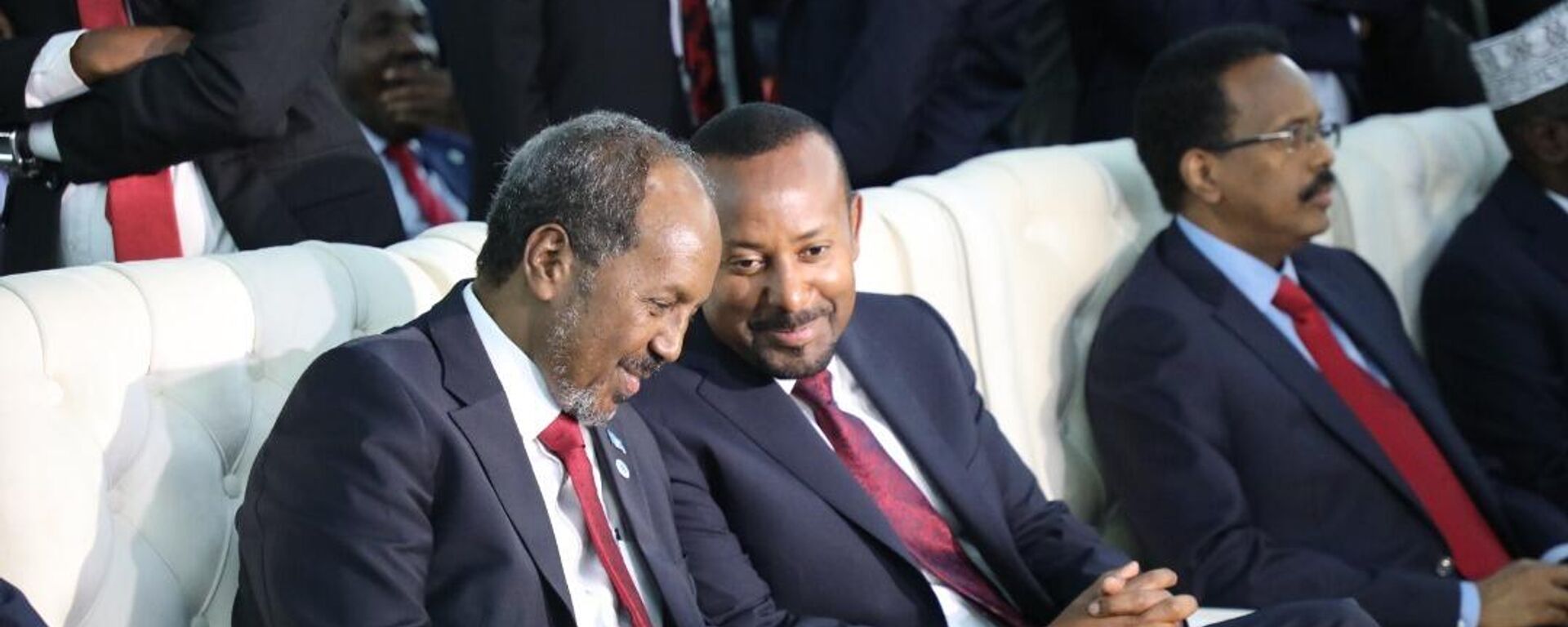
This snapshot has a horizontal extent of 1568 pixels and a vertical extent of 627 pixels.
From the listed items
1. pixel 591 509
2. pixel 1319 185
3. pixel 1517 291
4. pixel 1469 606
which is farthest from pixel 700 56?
pixel 591 509

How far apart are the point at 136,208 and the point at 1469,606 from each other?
85.5 inches

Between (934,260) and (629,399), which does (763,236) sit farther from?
(934,260)

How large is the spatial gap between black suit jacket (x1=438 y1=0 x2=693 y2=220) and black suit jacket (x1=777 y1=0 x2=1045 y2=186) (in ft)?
1.35

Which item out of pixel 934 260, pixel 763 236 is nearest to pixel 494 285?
pixel 763 236

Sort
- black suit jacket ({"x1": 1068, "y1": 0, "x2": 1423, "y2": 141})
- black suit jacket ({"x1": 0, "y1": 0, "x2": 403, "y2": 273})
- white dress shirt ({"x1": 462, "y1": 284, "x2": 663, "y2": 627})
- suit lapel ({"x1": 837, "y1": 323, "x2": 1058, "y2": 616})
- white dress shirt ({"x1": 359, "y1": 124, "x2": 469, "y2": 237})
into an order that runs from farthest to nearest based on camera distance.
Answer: white dress shirt ({"x1": 359, "y1": 124, "x2": 469, "y2": 237}), black suit jacket ({"x1": 1068, "y1": 0, "x2": 1423, "y2": 141}), suit lapel ({"x1": 837, "y1": 323, "x2": 1058, "y2": 616}), black suit jacket ({"x1": 0, "y1": 0, "x2": 403, "y2": 273}), white dress shirt ({"x1": 462, "y1": 284, "x2": 663, "y2": 627})

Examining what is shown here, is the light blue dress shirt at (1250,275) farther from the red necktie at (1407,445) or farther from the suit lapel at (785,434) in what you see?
the suit lapel at (785,434)

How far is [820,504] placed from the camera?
332 centimetres

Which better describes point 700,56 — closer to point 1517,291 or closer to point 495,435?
point 1517,291

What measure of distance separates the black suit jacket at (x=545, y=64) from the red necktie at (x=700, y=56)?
18 cm

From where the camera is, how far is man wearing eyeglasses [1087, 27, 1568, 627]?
154 inches

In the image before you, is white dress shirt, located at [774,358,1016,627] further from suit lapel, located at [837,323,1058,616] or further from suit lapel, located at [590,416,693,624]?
suit lapel, located at [590,416,693,624]

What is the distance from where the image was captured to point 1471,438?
4566 millimetres

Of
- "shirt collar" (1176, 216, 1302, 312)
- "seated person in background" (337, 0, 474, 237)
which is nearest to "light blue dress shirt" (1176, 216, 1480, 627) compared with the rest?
"shirt collar" (1176, 216, 1302, 312)

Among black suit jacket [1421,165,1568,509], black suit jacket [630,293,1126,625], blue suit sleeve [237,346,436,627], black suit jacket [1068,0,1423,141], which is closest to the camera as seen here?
blue suit sleeve [237,346,436,627]
